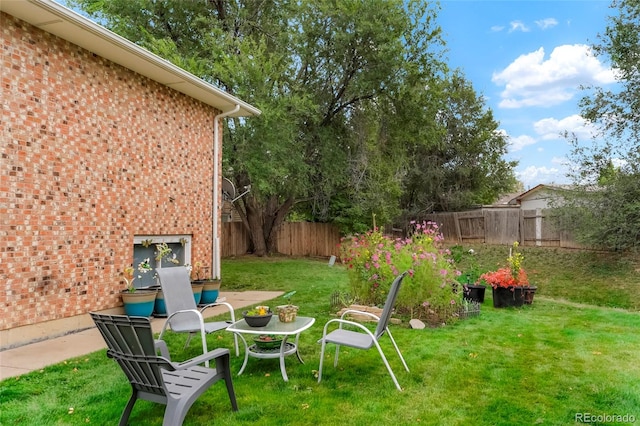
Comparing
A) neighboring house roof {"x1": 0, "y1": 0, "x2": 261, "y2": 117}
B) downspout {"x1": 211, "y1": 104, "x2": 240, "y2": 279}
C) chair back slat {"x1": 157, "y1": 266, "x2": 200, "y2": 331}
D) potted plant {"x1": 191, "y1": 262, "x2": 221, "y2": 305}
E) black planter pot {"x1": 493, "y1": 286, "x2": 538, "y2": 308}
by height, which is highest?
neighboring house roof {"x1": 0, "y1": 0, "x2": 261, "y2": 117}

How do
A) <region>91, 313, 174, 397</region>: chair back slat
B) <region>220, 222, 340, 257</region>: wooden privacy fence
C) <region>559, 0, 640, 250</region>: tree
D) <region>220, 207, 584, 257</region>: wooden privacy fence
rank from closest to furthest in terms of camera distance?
<region>91, 313, 174, 397</region>: chair back slat → <region>559, 0, 640, 250</region>: tree → <region>220, 207, 584, 257</region>: wooden privacy fence → <region>220, 222, 340, 257</region>: wooden privacy fence

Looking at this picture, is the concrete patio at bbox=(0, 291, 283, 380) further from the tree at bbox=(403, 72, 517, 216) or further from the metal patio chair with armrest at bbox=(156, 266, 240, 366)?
the tree at bbox=(403, 72, 517, 216)

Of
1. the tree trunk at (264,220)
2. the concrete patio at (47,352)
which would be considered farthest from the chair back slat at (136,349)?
the tree trunk at (264,220)

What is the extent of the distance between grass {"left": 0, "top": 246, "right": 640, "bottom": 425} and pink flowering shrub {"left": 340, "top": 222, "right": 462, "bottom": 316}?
0.51 meters

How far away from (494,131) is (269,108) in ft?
54.9

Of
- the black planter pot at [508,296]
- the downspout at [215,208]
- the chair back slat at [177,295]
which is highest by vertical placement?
the downspout at [215,208]

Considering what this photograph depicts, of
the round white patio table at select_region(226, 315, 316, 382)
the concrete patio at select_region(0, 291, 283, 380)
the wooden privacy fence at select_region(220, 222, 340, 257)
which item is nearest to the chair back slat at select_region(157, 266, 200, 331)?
the round white patio table at select_region(226, 315, 316, 382)

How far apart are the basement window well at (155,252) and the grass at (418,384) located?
6.11 ft

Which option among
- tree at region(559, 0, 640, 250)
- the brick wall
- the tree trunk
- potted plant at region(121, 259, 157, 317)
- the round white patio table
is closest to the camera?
the round white patio table

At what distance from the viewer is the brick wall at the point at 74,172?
16.2 feet

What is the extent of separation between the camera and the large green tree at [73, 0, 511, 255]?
11320 millimetres

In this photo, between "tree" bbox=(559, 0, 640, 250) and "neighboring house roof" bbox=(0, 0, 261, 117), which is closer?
"neighboring house roof" bbox=(0, 0, 261, 117)

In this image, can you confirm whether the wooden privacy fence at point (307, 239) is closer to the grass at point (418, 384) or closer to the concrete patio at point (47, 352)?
the grass at point (418, 384)

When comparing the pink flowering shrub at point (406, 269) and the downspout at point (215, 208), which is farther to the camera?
the downspout at point (215, 208)
